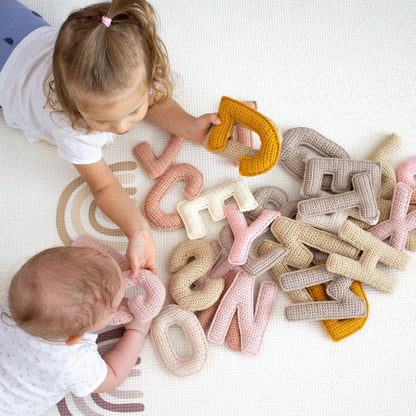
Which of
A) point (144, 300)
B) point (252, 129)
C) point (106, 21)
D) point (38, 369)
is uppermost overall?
point (106, 21)

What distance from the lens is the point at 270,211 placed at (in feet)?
3.03

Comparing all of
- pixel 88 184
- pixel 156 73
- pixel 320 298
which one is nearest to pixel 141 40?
pixel 156 73

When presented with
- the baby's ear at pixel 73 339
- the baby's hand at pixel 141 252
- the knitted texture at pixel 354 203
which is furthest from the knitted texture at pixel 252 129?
the baby's ear at pixel 73 339

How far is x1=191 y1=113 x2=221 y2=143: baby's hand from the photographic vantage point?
93 cm

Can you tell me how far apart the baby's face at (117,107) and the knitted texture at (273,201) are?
1.05 ft

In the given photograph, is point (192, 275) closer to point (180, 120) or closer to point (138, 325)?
point (138, 325)

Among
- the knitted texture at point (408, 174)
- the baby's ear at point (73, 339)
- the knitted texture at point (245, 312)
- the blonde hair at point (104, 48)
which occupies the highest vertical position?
the blonde hair at point (104, 48)

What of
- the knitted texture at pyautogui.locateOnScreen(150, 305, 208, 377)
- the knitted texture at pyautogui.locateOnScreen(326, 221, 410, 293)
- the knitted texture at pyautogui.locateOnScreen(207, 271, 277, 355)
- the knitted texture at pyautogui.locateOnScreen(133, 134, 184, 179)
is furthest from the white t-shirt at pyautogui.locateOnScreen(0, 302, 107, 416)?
the knitted texture at pyautogui.locateOnScreen(326, 221, 410, 293)

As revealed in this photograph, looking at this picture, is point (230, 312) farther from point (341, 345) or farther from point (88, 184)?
point (88, 184)

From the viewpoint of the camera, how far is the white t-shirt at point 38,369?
77 centimetres

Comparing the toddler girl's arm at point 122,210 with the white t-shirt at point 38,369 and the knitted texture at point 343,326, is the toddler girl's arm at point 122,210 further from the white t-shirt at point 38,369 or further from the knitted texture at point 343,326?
the knitted texture at point 343,326

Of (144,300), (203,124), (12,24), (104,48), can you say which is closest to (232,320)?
(144,300)

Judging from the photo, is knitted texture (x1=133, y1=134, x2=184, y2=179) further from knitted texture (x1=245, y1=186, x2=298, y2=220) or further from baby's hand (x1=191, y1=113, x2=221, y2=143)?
knitted texture (x1=245, y1=186, x2=298, y2=220)

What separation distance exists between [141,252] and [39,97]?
1.12 ft
